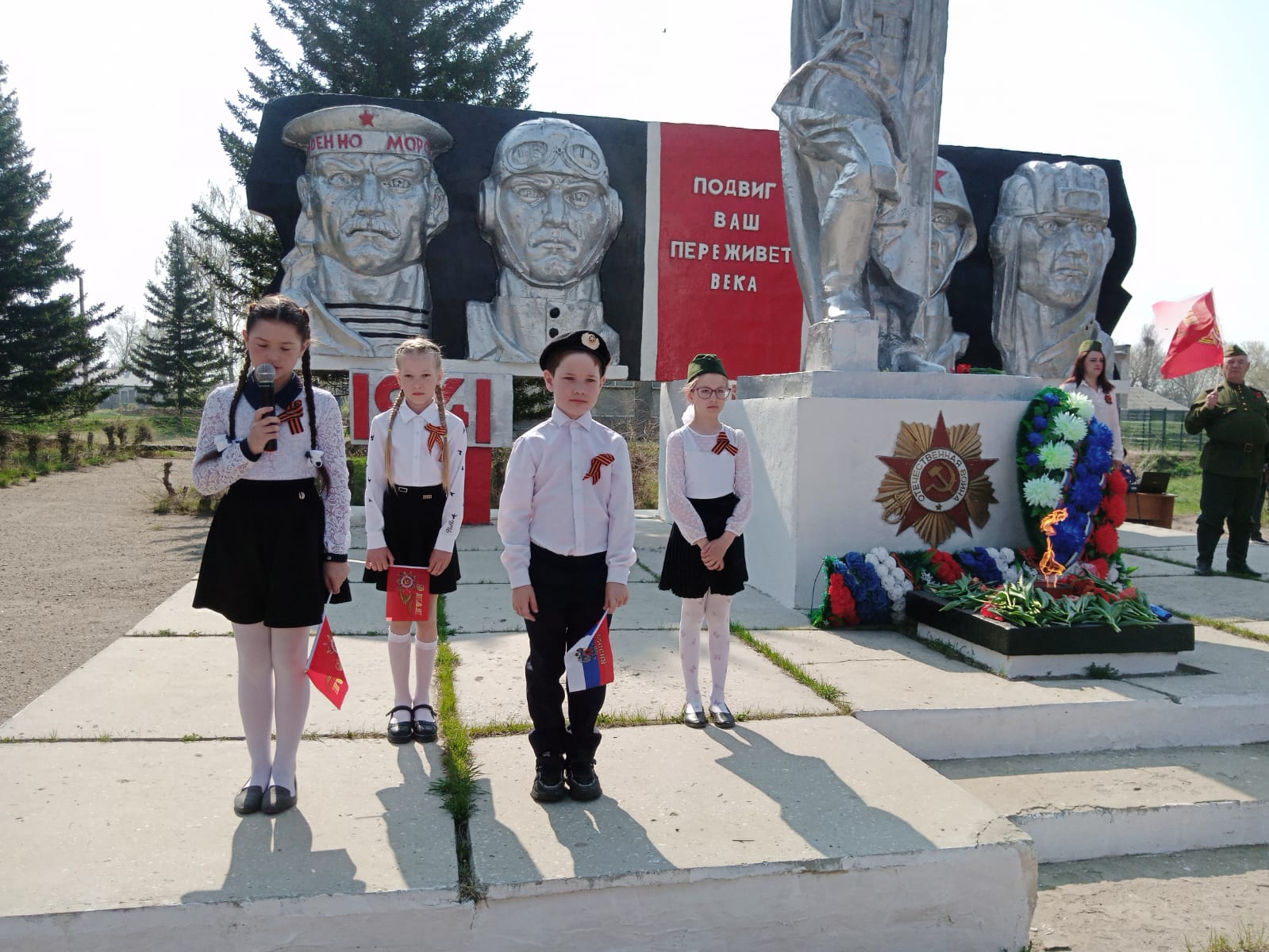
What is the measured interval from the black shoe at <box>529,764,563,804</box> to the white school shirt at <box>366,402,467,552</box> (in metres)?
0.98

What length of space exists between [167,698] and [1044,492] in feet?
16.3

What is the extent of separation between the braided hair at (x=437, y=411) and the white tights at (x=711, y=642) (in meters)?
1.12

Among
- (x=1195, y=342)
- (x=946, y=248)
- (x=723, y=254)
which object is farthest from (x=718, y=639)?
(x=1195, y=342)

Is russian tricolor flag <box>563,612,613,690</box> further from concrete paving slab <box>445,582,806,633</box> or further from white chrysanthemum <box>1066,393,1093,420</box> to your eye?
white chrysanthemum <box>1066,393,1093,420</box>

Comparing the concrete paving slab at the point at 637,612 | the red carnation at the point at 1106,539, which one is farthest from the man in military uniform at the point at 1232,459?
the concrete paving slab at the point at 637,612

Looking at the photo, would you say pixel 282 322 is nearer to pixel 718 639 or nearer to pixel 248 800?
pixel 248 800

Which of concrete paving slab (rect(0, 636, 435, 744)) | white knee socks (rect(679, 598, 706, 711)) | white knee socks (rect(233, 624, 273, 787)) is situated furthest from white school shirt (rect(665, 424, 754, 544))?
white knee socks (rect(233, 624, 273, 787))

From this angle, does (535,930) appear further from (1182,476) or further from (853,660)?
(1182,476)

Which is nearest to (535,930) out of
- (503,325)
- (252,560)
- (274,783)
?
(274,783)

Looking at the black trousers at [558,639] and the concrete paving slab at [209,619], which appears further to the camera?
the concrete paving slab at [209,619]

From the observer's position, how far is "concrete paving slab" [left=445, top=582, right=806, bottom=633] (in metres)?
5.24

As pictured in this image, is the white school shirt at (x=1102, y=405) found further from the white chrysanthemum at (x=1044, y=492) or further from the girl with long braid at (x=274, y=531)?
the girl with long braid at (x=274, y=531)

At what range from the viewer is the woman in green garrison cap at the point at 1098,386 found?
243 inches

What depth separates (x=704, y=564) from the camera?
12.1ft
